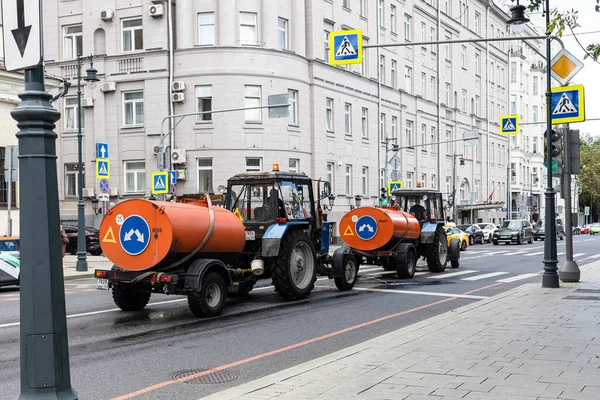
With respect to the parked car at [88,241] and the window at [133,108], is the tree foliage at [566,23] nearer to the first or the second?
the parked car at [88,241]

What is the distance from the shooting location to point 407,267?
19797 mm

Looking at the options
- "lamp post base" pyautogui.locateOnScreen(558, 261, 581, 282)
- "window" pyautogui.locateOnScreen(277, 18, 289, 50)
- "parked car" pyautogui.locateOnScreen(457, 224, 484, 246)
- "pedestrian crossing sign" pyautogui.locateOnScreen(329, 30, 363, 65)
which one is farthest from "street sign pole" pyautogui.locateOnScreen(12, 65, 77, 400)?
"parked car" pyautogui.locateOnScreen(457, 224, 484, 246)

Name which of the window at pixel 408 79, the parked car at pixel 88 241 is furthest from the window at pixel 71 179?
the window at pixel 408 79

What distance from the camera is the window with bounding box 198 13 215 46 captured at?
3662 centimetres

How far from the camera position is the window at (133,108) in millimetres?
38031

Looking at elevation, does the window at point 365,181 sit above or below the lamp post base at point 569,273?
above

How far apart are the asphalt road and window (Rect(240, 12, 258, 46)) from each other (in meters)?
21.0

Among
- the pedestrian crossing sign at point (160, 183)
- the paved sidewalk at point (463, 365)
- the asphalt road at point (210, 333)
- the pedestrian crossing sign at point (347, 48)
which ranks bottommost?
the asphalt road at point (210, 333)

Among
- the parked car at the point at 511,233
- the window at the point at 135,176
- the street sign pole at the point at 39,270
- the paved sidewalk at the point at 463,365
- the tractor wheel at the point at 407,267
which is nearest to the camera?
the street sign pole at the point at 39,270

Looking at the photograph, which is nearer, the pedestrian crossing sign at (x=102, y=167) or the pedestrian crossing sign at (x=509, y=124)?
the pedestrian crossing sign at (x=102, y=167)

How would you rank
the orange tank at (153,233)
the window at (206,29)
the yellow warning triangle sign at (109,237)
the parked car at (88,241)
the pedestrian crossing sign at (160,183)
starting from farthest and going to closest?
the window at (206,29), the parked car at (88,241), the pedestrian crossing sign at (160,183), the yellow warning triangle sign at (109,237), the orange tank at (153,233)

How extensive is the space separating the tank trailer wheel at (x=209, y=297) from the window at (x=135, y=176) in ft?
85.7

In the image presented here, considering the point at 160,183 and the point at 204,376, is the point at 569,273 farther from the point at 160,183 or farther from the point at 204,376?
the point at 160,183

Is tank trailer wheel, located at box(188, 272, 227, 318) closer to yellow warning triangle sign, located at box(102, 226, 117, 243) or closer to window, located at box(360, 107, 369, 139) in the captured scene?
yellow warning triangle sign, located at box(102, 226, 117, 243)
